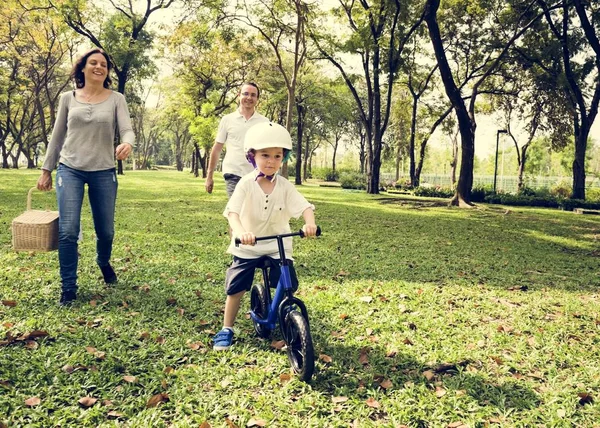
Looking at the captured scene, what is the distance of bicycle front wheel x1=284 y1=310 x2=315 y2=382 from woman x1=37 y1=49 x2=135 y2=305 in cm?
231

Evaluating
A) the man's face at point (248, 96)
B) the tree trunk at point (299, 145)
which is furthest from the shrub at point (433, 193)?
the man's face at point (248, 96)

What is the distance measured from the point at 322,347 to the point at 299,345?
62cm

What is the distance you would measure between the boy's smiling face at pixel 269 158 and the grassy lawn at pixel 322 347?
4.67 ft

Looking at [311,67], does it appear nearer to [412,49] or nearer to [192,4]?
[412,49]

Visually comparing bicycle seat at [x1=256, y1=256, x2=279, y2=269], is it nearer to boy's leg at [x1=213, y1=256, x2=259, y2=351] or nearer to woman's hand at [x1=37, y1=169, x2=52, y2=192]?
boy's leg at [x1=213, y1=256, x2=259, y2=351]

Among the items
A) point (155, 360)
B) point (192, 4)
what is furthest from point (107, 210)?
point (192, 4)

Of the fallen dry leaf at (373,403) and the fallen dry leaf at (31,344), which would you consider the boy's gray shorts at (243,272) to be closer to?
the fallen dry leaf at (373,403)


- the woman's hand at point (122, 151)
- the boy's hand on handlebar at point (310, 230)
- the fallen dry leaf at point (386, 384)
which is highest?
the woman's hand at point (122, 151)

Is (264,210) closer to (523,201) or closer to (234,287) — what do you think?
(234,287)

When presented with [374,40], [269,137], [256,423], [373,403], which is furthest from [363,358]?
[374,40]

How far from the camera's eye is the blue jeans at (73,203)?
4207mm

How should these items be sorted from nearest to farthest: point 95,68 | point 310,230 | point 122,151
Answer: point 310,230 < point 95,68 < point 122,151

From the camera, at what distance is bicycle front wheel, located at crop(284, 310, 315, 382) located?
2.86 meters

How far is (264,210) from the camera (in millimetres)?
3322
